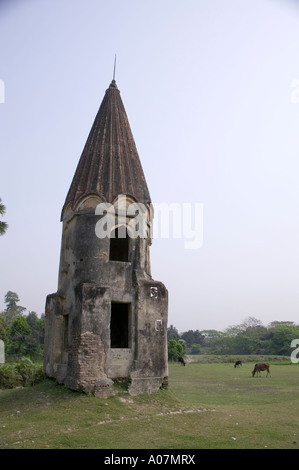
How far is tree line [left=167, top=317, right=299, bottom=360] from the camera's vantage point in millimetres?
54125

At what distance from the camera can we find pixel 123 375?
1066 centimetres

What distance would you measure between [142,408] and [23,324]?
30457mm

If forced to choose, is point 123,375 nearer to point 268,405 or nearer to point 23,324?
point 268,405

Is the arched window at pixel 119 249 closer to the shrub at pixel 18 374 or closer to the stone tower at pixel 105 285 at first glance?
the stone tower at pixel 105 285

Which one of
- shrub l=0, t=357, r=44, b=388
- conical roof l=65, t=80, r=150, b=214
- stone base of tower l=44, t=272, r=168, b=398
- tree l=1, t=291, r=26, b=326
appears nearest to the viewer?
stone base of tower l=44, t=272, r=168, b=398

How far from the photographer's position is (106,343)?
419 inches

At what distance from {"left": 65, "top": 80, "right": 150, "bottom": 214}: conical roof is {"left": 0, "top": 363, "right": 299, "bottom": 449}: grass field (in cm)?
560

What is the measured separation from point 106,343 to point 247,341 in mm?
55811

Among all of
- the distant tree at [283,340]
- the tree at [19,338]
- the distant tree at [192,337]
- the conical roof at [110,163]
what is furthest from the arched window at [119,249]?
the distant tree at [192,337]

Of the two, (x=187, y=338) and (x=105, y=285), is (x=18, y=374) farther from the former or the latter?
(x=187, y=338)

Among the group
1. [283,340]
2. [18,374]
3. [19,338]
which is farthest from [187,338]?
[18,374]

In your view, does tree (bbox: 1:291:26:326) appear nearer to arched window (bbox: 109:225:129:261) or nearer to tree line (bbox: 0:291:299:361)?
tree line (bbox: 0:291:299:361)

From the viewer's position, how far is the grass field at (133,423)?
281 inches

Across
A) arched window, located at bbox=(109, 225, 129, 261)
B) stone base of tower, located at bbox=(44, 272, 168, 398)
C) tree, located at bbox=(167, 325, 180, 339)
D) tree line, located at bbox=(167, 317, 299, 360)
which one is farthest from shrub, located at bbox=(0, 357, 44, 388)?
tree, located at bbox=(167, 325, 180, 339)
